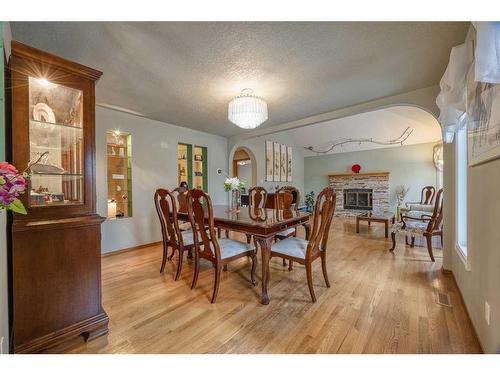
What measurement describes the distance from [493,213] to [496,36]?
2.93 ft

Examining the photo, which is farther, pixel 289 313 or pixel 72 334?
pixel 289 313

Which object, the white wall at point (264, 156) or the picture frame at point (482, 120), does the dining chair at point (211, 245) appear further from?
the white wall at point (264, 156)

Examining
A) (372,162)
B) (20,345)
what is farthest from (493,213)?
(372,162)

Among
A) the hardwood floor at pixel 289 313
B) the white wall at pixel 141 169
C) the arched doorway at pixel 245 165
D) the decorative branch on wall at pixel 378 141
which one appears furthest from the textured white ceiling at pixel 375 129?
the white wall at pixel 141 169

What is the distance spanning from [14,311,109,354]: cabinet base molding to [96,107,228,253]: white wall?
6.56 feet

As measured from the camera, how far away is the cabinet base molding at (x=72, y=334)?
1256mm

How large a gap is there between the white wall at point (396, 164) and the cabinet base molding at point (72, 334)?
23.8 feet

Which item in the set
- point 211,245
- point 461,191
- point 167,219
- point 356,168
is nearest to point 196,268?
point 211,245

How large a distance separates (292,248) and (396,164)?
232 inches

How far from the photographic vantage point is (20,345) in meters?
1.23

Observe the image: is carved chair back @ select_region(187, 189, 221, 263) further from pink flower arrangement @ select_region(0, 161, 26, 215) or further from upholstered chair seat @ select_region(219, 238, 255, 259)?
pink flower arrangement @ select_region(0, 161, 26, 215)

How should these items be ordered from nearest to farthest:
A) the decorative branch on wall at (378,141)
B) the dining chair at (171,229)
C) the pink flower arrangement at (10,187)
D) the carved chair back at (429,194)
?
1. the pink flower arrangement at (10,187)
2. the dining chair at (171,229)
3. the carved chair back at (429,194)
4. the decorative branch on wall at (378,141)

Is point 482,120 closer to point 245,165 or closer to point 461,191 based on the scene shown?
point 461,191

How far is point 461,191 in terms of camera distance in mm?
2197
